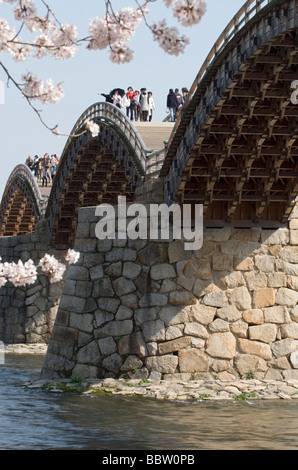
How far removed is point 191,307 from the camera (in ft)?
72.1

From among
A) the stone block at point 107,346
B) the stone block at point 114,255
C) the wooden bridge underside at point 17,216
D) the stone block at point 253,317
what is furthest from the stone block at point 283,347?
the wooden bridge underside at point 17,216

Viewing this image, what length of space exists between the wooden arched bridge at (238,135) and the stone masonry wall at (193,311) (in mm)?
776

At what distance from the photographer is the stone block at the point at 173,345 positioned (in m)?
Answer: 21.7

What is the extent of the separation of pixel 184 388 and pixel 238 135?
5.49m

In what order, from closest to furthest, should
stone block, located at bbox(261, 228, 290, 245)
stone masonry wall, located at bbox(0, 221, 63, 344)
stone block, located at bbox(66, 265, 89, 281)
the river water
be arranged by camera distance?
the river water, stone block, located at bbox(261, 228, 290, 245), stone block, located at bbox(66, 265, 89, 281), stone masonry wall, located at bbox(0, 221, 63, 344)

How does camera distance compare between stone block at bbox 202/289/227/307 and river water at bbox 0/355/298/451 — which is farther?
stone block at bbox 202/289/227/307

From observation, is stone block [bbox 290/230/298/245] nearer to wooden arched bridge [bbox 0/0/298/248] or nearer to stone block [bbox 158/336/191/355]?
wooden arched bridge [bbox 0/0/298/248]

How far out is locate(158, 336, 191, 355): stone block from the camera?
71.3ft

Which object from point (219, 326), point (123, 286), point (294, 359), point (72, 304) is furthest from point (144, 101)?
point (294, 359)

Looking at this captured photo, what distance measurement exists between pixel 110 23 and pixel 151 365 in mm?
13383

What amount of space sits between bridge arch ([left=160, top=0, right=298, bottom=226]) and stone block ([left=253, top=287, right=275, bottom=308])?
5.16 feet

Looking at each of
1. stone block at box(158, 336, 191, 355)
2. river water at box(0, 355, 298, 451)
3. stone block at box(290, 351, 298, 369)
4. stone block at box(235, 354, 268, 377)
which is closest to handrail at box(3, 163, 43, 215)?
stone block at box(158, 336, 191, 355)

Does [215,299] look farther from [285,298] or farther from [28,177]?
[28,177]
